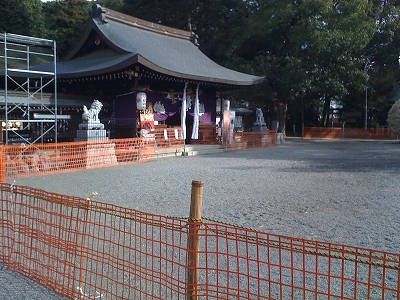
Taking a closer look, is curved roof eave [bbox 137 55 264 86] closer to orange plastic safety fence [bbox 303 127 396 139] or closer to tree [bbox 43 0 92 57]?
orange plastic safety fence [bbox 303 127 396 139]

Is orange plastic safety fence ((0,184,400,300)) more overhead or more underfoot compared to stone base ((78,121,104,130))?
more underfoot

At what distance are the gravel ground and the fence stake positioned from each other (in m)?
2.08

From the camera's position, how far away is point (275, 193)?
26.6ft

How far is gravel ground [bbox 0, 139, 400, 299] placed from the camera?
558cm

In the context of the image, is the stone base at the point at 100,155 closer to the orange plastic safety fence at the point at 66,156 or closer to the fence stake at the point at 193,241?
the orange plastic safety fence at the point at 66,156

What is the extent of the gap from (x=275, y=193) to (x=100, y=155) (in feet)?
21.5

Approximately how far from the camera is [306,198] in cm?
757

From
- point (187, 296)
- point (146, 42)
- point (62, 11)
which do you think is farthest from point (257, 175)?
point (62, 11)

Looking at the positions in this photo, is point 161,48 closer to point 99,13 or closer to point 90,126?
point 99,13

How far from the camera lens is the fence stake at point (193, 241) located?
271cm

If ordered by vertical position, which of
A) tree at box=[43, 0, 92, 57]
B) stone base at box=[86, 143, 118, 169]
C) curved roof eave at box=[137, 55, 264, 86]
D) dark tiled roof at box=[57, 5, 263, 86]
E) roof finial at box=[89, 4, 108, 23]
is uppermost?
tree at box=[43, 0, 92, 57]

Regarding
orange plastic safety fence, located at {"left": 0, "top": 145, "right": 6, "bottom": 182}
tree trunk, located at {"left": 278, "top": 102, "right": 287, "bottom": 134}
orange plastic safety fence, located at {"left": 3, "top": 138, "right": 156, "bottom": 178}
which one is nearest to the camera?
orange plastic safety fence, located at {"left": 0, "top": 145, "right": 6, "bottom": 182}

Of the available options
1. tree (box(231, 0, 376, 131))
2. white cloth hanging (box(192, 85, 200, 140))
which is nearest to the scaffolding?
white cloth hanging (box(192, 85, 200, 140))

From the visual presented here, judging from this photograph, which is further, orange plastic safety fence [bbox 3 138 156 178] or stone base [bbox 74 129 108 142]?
stone base [bbox 74 129 108 142]
